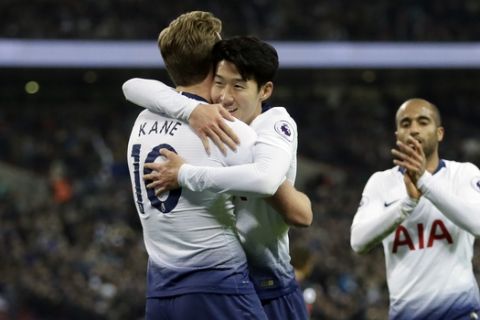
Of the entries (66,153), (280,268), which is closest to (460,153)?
(66,153)

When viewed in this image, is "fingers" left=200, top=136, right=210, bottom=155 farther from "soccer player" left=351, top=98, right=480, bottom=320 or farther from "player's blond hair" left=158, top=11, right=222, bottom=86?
"soccer player" left=351, top=98, right=480, bottom=320

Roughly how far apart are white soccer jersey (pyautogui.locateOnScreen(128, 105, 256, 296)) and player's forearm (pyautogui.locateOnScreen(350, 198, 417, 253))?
1480 mm

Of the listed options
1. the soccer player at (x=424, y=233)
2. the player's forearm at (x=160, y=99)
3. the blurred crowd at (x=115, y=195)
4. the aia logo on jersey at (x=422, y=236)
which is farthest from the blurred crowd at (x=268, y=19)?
the player's forearm at (x=160, y=99)

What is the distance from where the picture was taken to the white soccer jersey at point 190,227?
355 cm

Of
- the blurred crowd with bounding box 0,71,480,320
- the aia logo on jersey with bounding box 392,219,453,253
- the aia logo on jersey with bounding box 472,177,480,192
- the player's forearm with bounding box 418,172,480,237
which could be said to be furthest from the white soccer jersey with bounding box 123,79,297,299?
the blurred crowd with bounding box 0,71,480,320

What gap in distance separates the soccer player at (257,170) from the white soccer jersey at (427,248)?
126cm

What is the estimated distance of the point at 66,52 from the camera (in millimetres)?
21625

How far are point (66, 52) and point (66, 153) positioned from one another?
2.24 m

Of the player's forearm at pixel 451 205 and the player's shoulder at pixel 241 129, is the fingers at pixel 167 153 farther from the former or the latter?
the player's forearm at pixel 451 205

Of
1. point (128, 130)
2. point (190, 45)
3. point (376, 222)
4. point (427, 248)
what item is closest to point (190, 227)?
point (190, 45)

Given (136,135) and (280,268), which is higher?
(136,135)

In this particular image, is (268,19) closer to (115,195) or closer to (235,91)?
(115,195)

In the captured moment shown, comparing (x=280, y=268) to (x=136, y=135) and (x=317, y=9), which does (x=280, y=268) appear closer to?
(x=136, y=135)

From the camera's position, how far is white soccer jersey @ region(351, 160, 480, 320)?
201 inches
